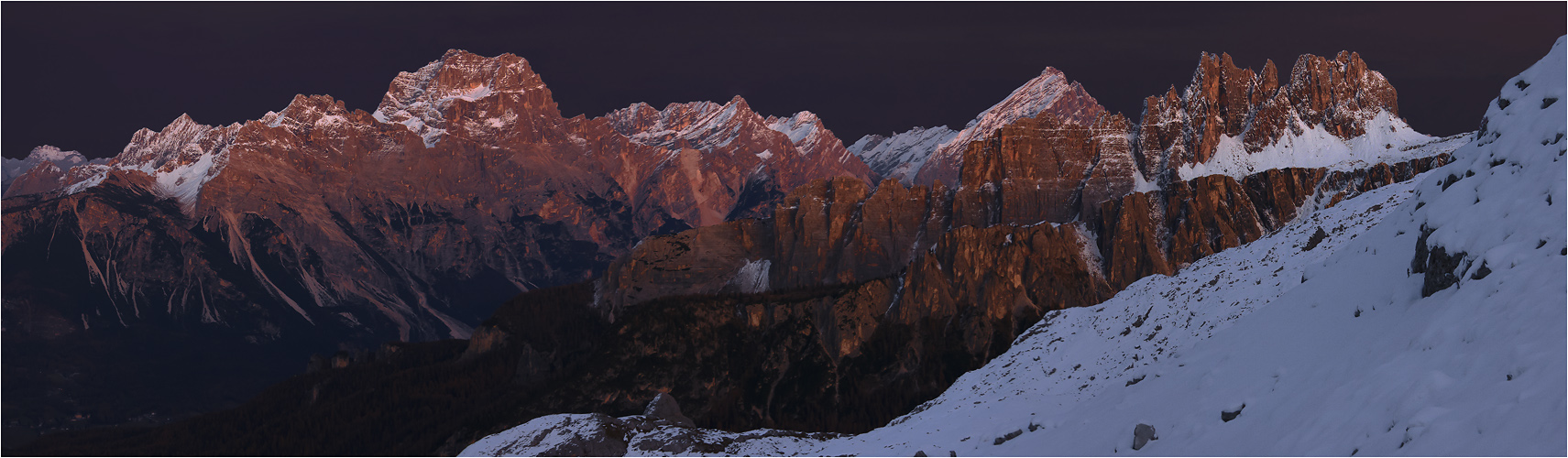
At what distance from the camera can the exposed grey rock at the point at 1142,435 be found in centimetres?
4600

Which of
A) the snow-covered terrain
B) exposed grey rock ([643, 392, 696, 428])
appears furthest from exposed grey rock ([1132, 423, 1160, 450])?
exposed grey rock ([643, 392, 696, 428])

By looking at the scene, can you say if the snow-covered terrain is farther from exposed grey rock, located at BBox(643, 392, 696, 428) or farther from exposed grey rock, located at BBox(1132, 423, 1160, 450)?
exposed grey rock, located at BBox(643, 392, 696, 428)

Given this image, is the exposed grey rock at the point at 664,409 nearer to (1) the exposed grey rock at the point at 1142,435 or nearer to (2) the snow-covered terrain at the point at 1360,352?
(2) the snow-covered terrain at the point at 1360,352

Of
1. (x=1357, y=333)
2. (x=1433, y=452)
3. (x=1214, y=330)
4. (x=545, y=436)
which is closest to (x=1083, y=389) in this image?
(x=1214, y=330)

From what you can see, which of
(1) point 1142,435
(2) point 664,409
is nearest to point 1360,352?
(1) point 1142,435

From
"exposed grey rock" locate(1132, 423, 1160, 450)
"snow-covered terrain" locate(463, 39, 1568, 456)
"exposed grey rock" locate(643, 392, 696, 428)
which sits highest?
"snow-covered terrain" locate(463, 39, 1568, 456)

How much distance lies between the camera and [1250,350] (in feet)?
162

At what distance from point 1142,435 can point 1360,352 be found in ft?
25.5

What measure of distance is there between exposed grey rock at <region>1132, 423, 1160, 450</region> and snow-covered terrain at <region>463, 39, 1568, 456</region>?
31 centimetres

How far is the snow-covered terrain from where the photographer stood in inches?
1336

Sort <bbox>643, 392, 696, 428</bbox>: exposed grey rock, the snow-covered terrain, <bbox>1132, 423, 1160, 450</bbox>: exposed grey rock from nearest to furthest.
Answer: the snow-covered terrain, <bbox>1132, 423, 1160, 450</bbox>: exposed grey rock, <bbox>643, 392, 696, 428</bbox>: exposed grey rock

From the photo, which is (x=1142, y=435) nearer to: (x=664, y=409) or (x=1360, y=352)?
(x=1360, y=352)

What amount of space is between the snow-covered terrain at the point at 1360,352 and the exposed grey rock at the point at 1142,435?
Result: 0.31m

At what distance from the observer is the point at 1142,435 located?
46062 millimetres
